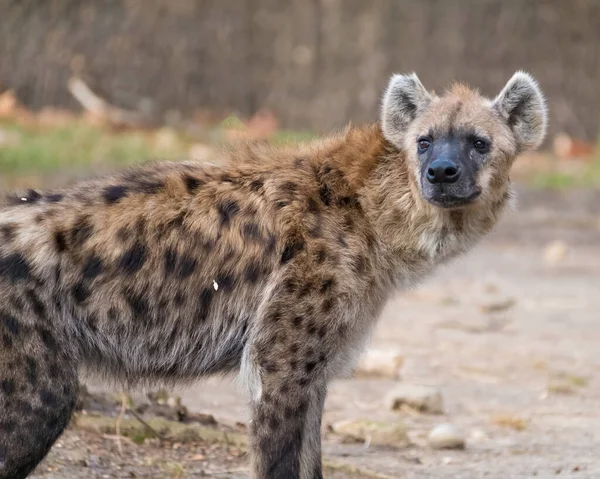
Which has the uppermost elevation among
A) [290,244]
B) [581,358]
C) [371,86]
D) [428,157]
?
[371,86]

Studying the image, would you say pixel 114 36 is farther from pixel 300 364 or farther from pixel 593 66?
pixel 300 364

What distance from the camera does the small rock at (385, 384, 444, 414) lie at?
5.31 meters

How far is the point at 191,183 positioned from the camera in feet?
13.0

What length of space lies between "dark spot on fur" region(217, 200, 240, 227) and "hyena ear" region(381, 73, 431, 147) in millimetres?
667

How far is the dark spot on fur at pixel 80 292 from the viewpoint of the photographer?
3.65 m

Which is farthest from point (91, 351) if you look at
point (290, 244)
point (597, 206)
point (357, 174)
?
point (597, 206)

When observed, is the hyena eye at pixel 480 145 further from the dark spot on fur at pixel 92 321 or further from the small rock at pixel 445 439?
the dark spot on fur at pixel 92 321

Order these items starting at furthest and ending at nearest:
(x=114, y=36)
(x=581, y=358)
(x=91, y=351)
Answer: (x=114, y=36) < (x=581, y=358) < (x=91, y=351)

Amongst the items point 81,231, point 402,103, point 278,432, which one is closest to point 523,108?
point 402,103

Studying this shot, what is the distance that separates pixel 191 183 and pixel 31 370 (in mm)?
857

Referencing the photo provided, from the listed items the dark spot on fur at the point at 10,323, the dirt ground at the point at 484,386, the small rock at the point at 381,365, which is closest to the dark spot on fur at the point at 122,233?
the dark spot on fur at the point at 10,323

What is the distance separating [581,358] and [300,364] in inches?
125

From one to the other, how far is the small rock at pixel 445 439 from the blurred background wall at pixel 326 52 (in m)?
7.71

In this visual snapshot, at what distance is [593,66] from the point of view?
12891 millimetres
